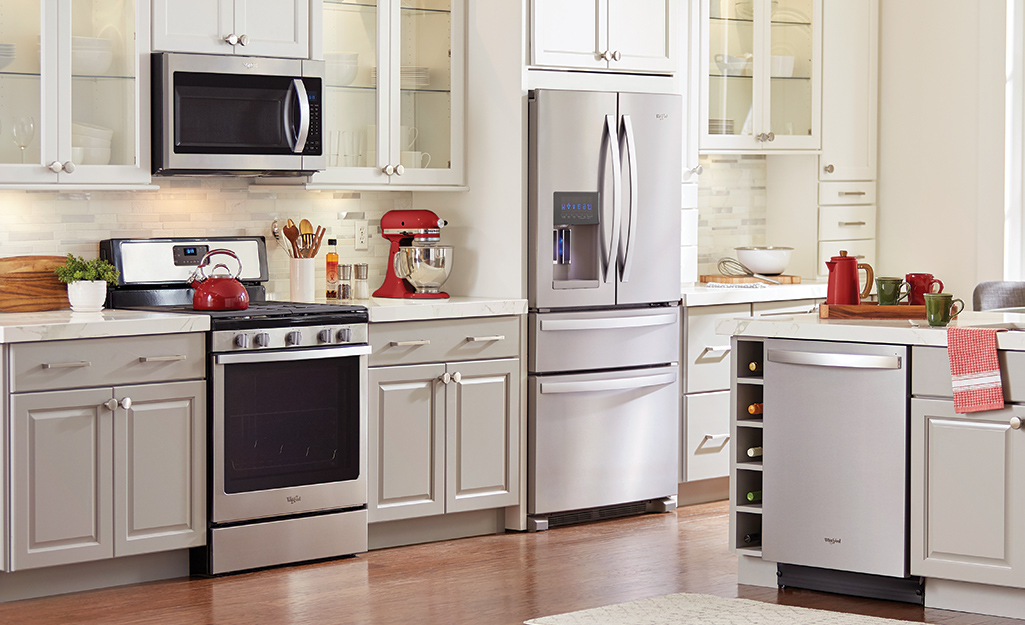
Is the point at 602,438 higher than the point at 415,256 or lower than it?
lower

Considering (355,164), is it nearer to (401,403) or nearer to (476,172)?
(476,172)

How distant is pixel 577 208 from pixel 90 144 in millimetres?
1882

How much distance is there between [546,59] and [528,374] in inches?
49.6

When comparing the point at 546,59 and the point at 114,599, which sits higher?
the point at 546,59

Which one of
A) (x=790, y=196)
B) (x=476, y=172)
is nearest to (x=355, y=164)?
(x=476, y=172)

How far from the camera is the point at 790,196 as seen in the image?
679 cm

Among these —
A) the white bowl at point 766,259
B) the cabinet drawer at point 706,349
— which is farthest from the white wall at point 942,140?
the cabinet drawer at point 706,349

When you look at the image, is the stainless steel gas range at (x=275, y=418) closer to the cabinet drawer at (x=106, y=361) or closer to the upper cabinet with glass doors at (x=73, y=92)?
the cabinet drawer at (x=106, y=361)

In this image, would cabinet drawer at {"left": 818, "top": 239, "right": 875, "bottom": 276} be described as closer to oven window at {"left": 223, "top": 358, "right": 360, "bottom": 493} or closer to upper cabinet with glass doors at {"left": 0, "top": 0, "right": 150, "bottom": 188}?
oven window at {"left": 223, "top": 358, "right": 360, "bottom": 493}

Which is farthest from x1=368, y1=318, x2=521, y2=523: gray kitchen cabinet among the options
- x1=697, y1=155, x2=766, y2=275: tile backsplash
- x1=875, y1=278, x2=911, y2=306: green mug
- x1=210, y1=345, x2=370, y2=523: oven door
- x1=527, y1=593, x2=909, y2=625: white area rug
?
x1=697, y1=155, x2=766, y2=275: tile backsplash

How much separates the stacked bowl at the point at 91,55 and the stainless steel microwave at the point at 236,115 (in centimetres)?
17

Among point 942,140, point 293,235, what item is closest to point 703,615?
point 293,235

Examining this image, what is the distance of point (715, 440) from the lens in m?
5.89

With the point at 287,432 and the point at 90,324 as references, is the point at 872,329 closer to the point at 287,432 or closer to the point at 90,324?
the point at 287,432
